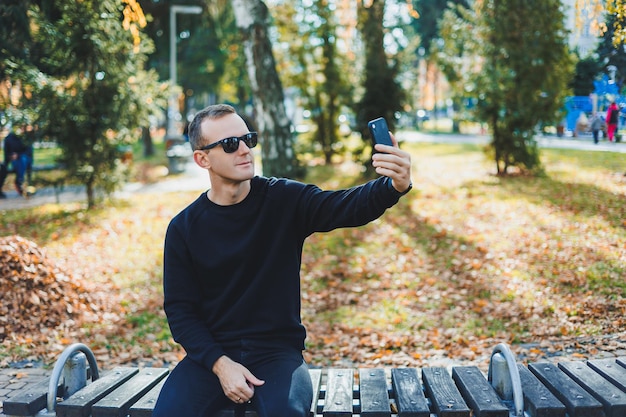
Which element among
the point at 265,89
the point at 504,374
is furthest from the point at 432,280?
the point at 265,89

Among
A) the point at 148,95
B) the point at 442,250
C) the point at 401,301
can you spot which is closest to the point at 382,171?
the point at 401,301

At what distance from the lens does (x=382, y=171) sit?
3.28m

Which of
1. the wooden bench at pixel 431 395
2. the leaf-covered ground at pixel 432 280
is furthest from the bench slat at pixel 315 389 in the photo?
the leaf-covered ground at pixel 432 280

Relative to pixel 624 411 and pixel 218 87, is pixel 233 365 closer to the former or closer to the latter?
pixel 624 411

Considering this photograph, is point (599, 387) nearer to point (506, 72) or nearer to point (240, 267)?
point (240, 267)

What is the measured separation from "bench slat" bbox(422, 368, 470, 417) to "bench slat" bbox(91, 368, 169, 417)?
1.67 meters

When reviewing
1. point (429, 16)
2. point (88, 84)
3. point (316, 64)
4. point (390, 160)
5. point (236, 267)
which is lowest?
point (236, 267)

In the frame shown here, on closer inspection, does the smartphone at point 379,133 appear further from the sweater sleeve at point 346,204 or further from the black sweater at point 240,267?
the black sweater at point 240,267

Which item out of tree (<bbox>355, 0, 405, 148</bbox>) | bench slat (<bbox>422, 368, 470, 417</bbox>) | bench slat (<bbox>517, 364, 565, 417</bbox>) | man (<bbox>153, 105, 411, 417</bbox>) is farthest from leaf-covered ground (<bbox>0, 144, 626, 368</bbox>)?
tree (<bbox>355, 0, 405, 148</bbox>)

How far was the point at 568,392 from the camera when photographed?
3676 mm

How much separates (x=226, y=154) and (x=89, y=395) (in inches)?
64.1

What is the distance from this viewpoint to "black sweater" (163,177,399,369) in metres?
3.71

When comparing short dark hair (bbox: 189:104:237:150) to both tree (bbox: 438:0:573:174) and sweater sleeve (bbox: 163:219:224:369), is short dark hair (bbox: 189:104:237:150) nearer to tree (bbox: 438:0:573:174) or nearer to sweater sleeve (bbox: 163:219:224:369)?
sweater sleeve (bbox: 163:219:224:369)

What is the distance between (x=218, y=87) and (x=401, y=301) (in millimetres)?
38836
